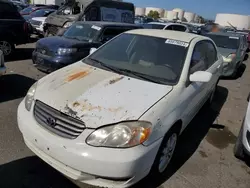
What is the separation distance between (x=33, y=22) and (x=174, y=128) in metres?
12.8

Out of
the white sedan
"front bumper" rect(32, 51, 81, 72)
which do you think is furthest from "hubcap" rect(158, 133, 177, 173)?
"front bumper" rect(32, 51, 81, 72)

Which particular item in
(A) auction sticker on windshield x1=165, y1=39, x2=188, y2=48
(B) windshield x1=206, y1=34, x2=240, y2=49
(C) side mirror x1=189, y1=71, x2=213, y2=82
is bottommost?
(B) windshield x1=206, y1=34, x2=240, y2=49

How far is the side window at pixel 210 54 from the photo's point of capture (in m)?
4.34

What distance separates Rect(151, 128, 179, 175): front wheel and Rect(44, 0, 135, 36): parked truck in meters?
9.18

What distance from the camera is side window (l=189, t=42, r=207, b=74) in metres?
3.35

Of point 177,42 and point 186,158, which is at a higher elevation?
point 177,42

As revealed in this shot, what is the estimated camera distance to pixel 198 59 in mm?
3662

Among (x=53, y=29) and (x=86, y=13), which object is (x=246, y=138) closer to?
(x=86, y=13)

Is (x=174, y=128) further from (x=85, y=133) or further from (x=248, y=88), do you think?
(x=248, y=88)

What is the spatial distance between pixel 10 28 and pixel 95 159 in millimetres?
7320

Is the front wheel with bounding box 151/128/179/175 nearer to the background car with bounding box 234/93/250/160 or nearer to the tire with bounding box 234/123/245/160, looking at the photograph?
the background car with bounding box 234/93/250/160

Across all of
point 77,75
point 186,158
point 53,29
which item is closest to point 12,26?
point 53,29

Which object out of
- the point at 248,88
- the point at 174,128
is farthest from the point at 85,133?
the point at 248,88

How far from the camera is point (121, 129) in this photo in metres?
2.28
